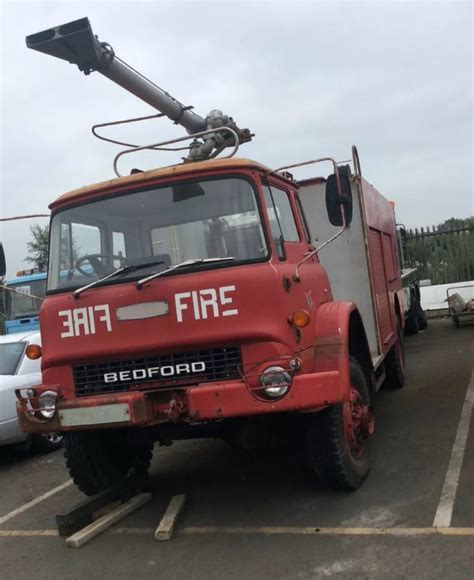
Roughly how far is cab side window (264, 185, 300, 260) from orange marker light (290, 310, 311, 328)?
48 cm

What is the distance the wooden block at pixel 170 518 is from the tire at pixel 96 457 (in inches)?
20.5

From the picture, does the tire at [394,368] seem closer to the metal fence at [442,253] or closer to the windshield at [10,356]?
the windshield at [10,356]

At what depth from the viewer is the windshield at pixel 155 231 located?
14.6 ft

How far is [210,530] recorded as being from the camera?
4.48m

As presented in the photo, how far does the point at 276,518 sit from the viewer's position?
14.9 ft

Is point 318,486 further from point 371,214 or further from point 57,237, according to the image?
point 371,214

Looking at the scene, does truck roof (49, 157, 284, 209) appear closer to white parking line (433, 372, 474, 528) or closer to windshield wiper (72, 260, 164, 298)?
windshield wiper (72, 260, 164, 298)

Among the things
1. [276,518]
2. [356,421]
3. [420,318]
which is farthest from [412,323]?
[276,518]

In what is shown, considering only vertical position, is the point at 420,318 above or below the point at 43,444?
above

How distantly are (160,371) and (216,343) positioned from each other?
0.47 meters

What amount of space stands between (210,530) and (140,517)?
2.39ft

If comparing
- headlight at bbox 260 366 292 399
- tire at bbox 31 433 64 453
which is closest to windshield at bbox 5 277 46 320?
tire at bbox 31 433 64 453

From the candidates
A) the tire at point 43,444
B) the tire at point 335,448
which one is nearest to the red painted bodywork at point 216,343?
the tire at point 335,448

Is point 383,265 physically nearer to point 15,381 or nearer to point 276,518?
point 276,518
